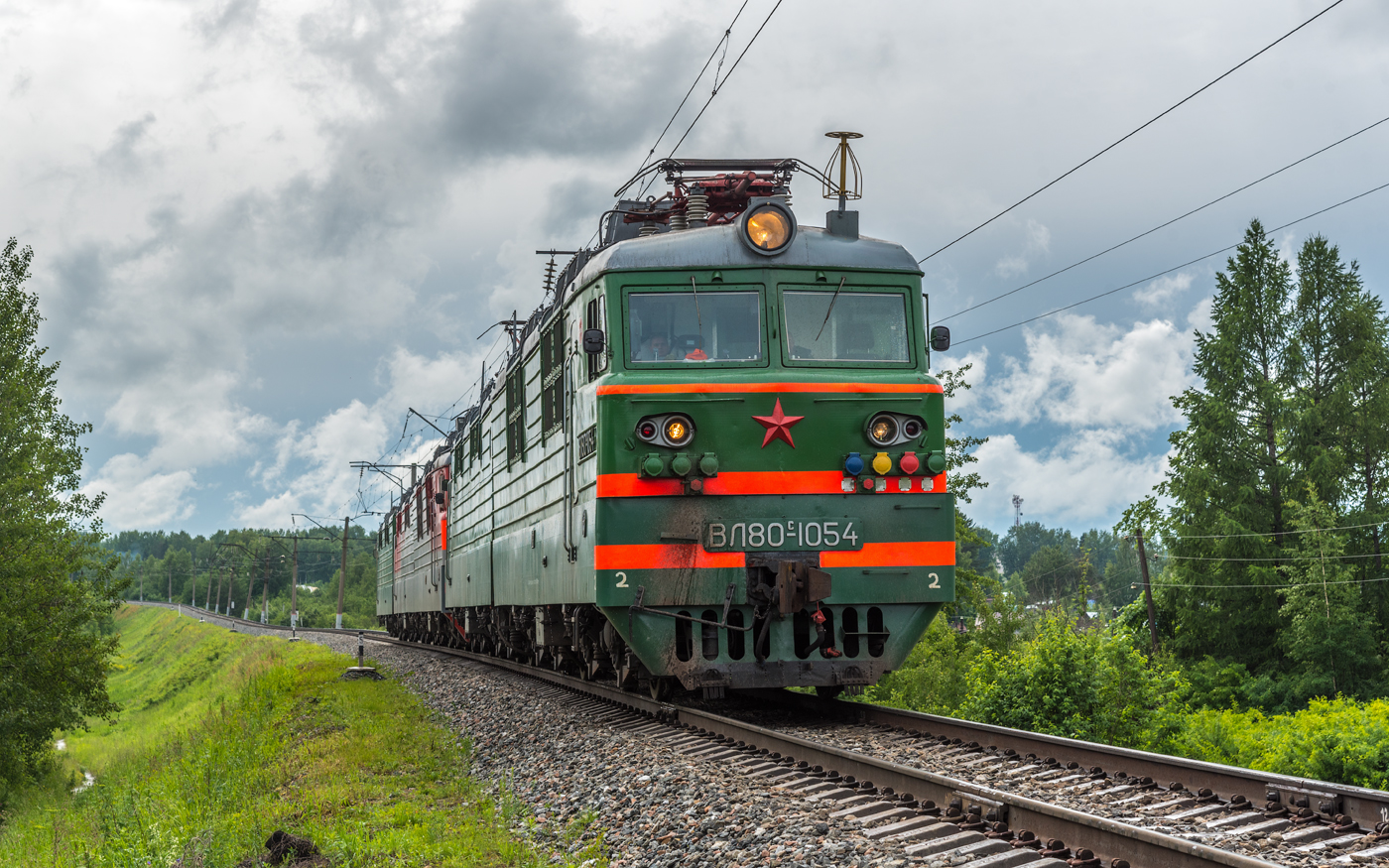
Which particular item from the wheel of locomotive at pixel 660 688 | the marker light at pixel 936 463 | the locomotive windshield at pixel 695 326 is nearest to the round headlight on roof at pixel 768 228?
the locomotive windshield at pixel 695 326

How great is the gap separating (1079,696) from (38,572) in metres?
20.6

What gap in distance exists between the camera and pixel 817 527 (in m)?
9.08

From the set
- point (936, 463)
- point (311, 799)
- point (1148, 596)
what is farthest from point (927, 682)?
point (1148, 596)

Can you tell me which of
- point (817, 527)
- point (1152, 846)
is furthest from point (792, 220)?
point (1152, 846)

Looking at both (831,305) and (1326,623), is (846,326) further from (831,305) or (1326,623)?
(1326,623)

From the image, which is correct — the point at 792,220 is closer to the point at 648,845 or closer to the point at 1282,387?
the point at 648,845

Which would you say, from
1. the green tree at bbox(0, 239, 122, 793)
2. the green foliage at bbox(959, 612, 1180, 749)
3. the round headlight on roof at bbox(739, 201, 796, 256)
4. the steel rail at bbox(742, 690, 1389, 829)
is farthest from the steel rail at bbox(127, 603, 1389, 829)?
the green tree at bbox(0, 239, 122, 793)

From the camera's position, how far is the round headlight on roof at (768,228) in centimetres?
944

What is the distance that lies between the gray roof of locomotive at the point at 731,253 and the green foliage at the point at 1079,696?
3888 millimetres

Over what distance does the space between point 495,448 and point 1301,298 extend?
38629 millimetres

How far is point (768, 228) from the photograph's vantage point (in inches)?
373

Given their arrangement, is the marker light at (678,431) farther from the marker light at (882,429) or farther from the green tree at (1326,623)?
the green tree at (1326,623)

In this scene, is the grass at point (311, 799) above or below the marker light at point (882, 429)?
below

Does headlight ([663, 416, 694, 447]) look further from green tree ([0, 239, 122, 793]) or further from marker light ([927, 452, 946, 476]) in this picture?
green tree ([0, 239, 122, 793])
